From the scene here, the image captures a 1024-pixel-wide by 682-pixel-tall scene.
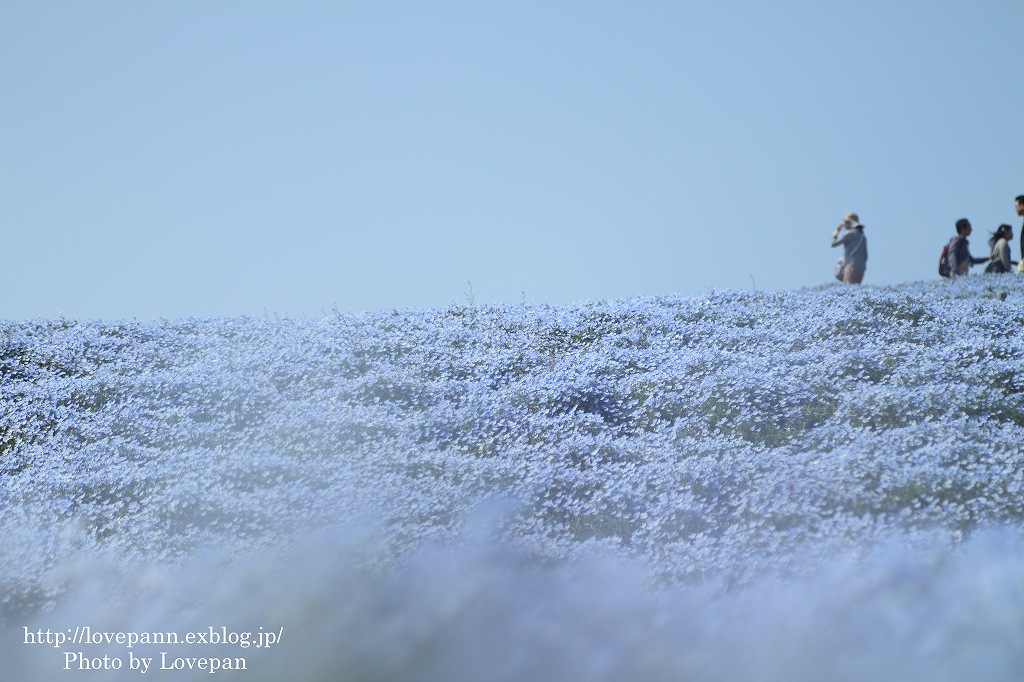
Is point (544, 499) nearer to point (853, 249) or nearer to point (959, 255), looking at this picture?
point (853, 249)

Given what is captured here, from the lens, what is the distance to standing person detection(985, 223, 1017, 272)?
1480cm

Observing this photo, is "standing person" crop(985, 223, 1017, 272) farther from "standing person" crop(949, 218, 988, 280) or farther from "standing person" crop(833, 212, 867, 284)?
"standing person" crop(833, 212, 867, 284)

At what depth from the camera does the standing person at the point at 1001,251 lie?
14797mm

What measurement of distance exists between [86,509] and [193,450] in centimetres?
88

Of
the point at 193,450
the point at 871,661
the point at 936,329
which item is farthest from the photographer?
the point at 936,329

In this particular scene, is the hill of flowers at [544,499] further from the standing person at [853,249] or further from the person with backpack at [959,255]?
the person with backpack at [959,255]

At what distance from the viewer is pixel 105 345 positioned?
9641mm

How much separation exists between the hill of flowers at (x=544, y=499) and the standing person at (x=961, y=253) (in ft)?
19.3

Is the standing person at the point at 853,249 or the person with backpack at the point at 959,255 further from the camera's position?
the person with backpack at the point at 959,255

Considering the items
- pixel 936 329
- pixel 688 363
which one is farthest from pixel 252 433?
pixel 936 329

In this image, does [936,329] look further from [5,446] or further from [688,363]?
[5,446]

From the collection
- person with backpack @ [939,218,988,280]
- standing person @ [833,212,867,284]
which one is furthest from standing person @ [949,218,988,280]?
standing person @ [833,212,867,284]

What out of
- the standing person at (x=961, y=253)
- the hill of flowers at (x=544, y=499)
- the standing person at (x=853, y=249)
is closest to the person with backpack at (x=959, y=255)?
the standing person at (x=961, y=253)

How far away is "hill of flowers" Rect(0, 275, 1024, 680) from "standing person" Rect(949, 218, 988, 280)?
588cm
